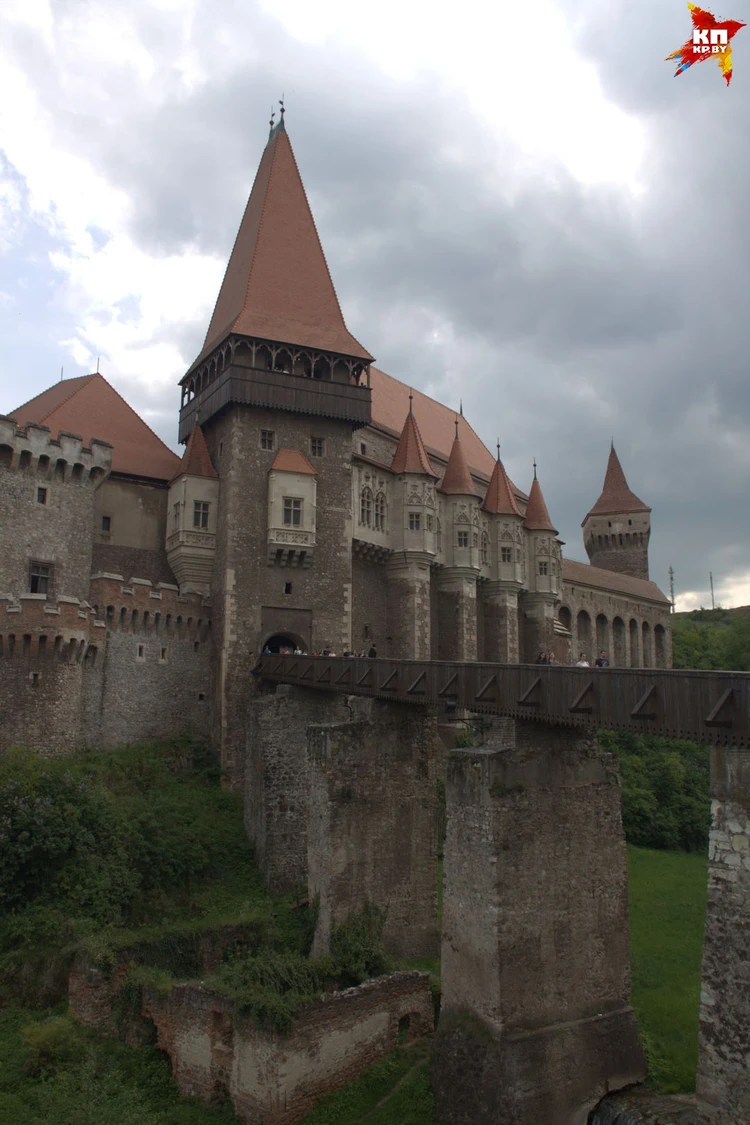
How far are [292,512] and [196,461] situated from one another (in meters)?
3.73

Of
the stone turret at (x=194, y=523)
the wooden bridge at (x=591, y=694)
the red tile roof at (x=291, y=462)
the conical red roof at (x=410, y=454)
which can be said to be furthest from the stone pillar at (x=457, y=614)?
the wooden bridge at (x=591, y=694)

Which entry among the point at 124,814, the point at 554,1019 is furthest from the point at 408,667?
the point at 124,814

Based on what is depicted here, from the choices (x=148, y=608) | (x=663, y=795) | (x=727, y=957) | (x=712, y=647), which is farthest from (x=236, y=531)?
(x=712, y=647)

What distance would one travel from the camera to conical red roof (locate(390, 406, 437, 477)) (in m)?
34.9

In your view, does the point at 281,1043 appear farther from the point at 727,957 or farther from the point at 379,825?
the point at 727,957

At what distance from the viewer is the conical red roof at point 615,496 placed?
70000mm

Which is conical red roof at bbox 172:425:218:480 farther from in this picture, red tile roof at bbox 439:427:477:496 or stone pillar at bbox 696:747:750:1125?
stone pillar at bbox 696:747:750:1125

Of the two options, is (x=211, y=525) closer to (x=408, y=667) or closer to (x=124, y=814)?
(x=124, y=814)

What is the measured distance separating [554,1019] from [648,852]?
19.7m

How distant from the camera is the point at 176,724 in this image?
27891mm

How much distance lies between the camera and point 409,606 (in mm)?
33719

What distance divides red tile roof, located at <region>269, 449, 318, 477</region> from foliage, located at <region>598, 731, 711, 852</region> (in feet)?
45.8

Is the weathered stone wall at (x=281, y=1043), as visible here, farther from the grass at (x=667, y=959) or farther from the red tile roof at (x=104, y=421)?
the red tile roof at (x=104, y=421)

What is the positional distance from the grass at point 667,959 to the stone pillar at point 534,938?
836 mm
